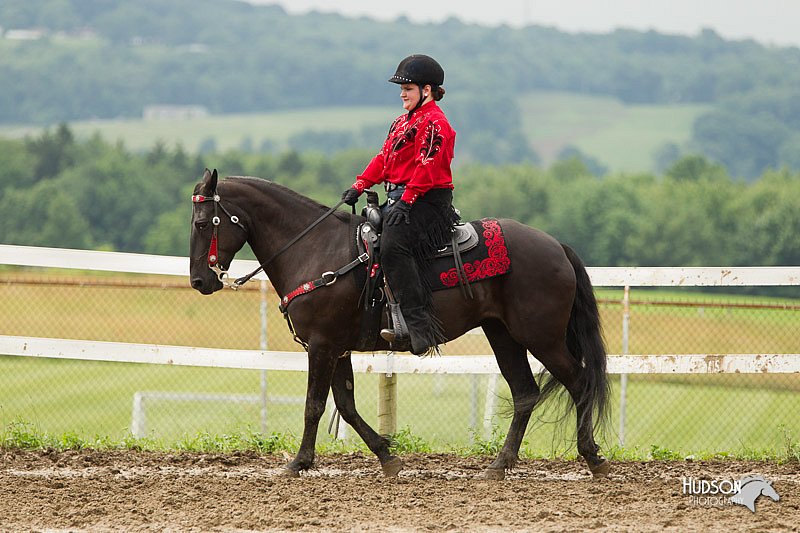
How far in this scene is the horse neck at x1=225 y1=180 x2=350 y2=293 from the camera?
22.4ft

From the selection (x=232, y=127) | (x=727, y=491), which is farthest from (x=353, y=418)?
(x=232, y=127)

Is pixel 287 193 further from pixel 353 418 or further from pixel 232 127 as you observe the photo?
pixel 232 127

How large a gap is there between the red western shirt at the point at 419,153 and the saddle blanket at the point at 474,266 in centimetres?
49

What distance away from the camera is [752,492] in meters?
6.14

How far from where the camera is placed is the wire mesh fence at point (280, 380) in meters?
12.0

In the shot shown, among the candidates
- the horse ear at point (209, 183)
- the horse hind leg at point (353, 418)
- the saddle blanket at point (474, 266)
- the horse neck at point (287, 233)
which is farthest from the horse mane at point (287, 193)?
the horse hind leg at point (353, 418)

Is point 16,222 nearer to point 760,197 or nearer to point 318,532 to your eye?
point 760,197

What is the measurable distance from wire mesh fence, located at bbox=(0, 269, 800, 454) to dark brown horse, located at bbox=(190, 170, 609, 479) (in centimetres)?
249

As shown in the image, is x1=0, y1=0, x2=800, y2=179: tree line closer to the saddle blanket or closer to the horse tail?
the horse tail

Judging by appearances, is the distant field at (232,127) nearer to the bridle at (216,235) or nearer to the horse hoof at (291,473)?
the bridle at (216,235)

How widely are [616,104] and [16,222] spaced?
373 ft

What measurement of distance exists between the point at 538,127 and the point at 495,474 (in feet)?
480

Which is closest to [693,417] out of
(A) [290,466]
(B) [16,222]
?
(A) [290,466]

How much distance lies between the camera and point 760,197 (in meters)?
73.2
